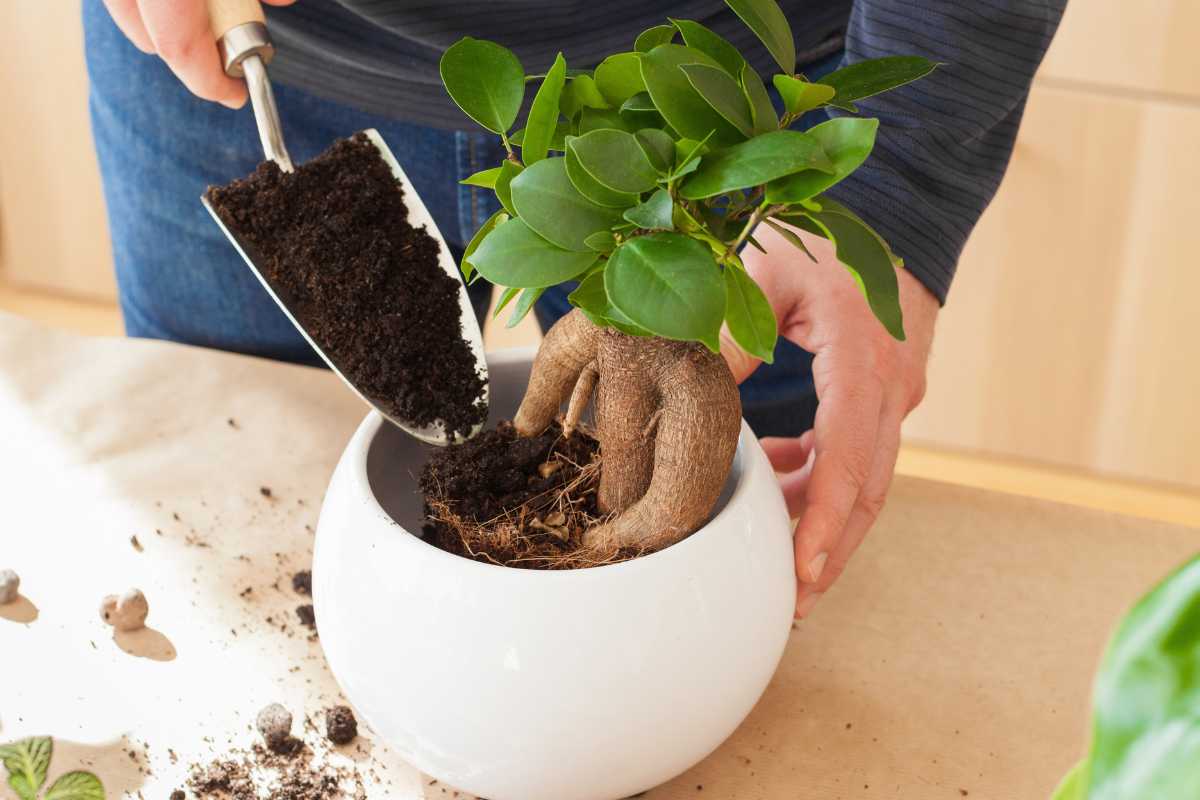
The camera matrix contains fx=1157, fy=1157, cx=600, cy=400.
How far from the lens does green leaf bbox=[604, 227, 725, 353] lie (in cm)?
40

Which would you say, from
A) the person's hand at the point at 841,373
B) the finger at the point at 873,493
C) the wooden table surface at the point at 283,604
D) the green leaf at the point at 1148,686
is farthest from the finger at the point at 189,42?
the green leaf at the point at 1148,686

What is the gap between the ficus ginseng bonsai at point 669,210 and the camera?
404mm

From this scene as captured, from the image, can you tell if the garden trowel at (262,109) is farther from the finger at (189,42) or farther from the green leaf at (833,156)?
the green leaf at (833,156)

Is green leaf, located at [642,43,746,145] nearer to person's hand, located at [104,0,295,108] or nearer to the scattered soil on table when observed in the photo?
the scattered soil on table

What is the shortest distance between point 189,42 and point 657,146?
0.38 metres

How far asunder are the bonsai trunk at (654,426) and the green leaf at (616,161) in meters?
0.11

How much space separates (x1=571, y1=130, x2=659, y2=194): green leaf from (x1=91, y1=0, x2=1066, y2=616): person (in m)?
0.23

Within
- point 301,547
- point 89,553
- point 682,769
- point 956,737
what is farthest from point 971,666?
point 89,553

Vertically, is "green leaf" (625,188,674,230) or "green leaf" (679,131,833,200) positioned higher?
"green leaf" (679,131,833,200)

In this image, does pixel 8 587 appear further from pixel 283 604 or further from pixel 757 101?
pixel 757 101

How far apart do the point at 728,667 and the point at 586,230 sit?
0.21m

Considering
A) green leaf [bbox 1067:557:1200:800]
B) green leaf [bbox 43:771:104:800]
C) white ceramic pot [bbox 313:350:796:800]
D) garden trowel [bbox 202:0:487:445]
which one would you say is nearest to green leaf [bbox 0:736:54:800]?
green leaf [bbox 43:771:104:800]

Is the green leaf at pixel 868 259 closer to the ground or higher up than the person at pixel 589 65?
higher up

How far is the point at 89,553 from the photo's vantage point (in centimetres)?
72
